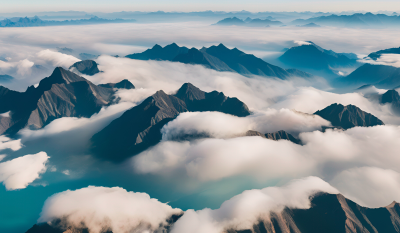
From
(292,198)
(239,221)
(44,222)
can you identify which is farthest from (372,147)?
(44,222)

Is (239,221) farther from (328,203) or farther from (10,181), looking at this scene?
(10,181)

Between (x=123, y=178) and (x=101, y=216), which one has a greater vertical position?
(x=101, y=216)

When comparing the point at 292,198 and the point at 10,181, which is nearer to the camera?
the point at 292,198

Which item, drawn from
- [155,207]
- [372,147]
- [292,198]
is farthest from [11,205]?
[372,147]

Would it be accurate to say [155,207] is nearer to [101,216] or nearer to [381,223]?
[101,216]

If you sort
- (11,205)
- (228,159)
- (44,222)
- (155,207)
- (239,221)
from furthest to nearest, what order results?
(228,159)
(11,205)
(155,207)
(239,221)
(44,222)

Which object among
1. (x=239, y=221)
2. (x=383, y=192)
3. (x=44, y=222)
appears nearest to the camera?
(x=44, y=222)

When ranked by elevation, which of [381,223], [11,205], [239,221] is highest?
[239,221]
